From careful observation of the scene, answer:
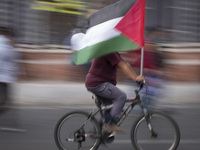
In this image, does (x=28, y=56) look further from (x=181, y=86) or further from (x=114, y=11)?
(x=114, y=11)

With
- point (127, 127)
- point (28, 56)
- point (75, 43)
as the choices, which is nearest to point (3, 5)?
point (28, 56)

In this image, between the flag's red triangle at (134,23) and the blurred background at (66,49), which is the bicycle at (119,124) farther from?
the blurred background at (66,49)

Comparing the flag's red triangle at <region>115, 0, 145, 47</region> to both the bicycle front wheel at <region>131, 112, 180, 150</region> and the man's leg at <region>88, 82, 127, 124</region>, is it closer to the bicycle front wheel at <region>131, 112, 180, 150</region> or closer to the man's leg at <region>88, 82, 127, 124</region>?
the man's leg at <region>88, 82, 127, 124</region>

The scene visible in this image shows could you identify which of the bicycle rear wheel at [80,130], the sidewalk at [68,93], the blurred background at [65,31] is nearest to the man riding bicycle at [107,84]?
the bicycle rear wheel at [80,130]

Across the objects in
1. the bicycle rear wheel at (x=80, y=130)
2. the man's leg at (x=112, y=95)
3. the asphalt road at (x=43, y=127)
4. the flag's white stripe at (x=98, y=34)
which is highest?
the flag's white stripe at (x=98, y=34)

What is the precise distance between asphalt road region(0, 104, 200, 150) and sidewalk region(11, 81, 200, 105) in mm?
392

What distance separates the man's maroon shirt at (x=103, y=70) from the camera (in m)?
5.75

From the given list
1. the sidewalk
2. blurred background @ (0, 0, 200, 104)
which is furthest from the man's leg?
blurred background @ (0, 0, 200, 104)

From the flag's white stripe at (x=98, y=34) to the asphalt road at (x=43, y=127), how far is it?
1.41 meters

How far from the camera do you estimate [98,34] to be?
5820 mm

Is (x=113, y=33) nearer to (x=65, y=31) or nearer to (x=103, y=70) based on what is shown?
(x=103, y=70)

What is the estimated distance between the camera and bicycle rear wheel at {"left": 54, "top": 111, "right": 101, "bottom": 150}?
6000 millimetres

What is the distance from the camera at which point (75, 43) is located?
5.98m

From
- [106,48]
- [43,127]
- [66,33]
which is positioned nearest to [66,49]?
[66,33]
